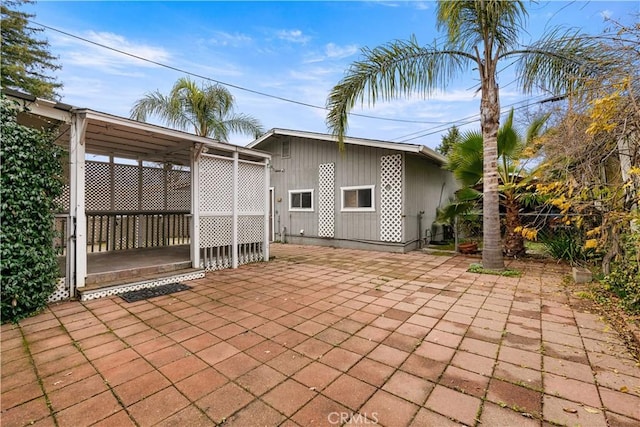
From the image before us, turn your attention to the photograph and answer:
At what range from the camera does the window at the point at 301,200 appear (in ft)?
31.8

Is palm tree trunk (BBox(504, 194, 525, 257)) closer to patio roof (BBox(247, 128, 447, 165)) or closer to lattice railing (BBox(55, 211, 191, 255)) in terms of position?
patio roof (BBox(247, 128, 447, 165))

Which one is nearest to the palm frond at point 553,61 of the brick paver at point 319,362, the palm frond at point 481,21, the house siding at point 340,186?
the palm frond at point 481,21

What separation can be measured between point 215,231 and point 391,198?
189 inches

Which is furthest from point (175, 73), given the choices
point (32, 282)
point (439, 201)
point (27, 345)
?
point (439, 201)

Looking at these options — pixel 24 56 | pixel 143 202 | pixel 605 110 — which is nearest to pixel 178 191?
pixel 143 202

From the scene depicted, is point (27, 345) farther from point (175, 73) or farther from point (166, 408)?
point (175, 73)

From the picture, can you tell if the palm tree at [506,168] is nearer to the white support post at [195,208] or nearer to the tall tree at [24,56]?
the white support post at [195,208]

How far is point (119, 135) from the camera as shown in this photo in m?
4.99

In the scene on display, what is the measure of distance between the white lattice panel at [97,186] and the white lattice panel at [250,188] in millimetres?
3136

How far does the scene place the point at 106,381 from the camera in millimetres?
1998

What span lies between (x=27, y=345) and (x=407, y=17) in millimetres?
9206

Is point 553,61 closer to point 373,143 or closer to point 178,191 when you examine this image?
point 373,143

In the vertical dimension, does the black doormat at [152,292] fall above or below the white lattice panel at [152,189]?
below

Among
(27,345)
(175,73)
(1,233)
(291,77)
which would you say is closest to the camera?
(27,345)
